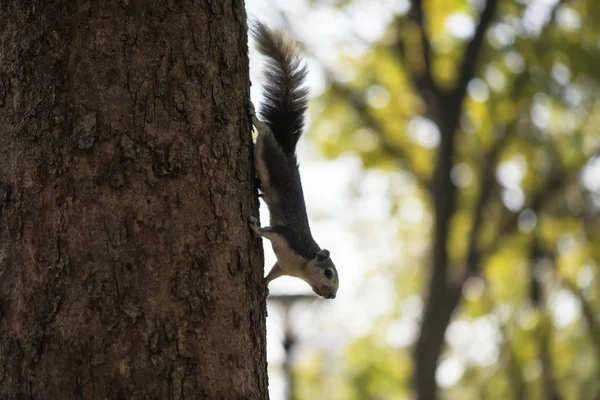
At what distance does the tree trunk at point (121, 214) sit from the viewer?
2.02 m

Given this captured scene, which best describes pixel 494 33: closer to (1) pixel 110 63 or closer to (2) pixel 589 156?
(2) pixel 589 156

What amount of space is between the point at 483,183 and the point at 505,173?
1.63 metres

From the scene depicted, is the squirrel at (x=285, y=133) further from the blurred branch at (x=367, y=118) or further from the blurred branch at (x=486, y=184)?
the blurred branch at (x=367, y=118)

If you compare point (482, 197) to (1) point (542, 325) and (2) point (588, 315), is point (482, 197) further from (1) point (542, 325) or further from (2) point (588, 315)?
(2) point (588, 315)

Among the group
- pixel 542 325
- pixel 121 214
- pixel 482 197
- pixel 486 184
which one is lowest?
pixel 121 214

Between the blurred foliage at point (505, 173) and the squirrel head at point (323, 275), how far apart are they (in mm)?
4418

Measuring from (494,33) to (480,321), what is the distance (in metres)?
4.62

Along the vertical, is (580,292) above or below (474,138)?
below

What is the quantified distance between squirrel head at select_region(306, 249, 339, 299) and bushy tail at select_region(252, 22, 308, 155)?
518 millimetres

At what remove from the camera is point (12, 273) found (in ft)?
6.83

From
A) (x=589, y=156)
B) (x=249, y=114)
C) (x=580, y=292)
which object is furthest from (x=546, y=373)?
(x=249, y=114)

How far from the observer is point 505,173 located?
10531 millimetres

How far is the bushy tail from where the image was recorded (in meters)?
3.44

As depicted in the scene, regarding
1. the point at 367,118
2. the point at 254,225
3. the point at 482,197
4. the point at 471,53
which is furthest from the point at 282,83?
the point at 367,118
